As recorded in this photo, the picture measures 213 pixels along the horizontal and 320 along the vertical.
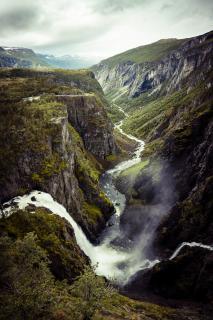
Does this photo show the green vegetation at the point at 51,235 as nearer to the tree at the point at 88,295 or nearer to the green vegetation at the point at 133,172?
the tree at the point at 88,295

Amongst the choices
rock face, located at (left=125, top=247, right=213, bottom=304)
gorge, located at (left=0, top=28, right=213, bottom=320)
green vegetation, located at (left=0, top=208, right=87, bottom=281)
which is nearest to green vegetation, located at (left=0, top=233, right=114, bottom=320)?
gorge, located at (left=0, top=28, right=213, bottom=320)

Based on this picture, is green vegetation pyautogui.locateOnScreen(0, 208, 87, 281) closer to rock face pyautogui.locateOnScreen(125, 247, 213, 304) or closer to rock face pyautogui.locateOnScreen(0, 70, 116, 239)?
rock face pyautogui.locateOnScreen(0, 70, 116, 239)

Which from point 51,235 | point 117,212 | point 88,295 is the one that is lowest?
point 117,212

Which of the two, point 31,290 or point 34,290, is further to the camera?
point 31,290

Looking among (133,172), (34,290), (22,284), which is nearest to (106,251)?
(22,284)

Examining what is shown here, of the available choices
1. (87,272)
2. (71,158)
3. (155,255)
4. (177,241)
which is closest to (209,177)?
(177,241)

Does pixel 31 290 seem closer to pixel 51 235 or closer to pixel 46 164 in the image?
pixel 51 235

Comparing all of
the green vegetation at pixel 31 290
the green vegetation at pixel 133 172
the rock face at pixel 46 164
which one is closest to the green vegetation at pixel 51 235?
the rock face at pixel 46 164

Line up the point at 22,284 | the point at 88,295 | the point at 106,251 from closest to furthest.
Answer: the point at 22,284 → the point at 88,295 → the point at 106,251

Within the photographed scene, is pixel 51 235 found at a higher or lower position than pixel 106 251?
higher

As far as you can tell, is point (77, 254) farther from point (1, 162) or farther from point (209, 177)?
point (209, 177)

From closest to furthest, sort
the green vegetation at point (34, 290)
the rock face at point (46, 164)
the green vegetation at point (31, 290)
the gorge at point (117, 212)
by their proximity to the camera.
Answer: the green vegetation at point (31, 290)
the green vegetation at point (34, 290)
the gorge at point (117, 212)
the rock face at point (46, 164)

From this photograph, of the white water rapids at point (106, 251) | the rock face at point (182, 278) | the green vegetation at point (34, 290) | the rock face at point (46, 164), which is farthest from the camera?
the rock face at point (46, 164)
